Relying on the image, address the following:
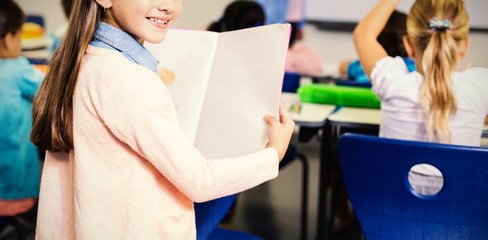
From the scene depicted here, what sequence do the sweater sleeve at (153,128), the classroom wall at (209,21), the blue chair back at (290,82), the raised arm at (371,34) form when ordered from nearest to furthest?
the sweater sleeve at (153,128)
the raised arm at (371,34)
the blue chair back at (290,82)
the classroom wall at (209,21)

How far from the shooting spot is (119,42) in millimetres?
854

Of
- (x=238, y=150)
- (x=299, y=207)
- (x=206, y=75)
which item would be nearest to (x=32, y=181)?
(x=206, y=75)

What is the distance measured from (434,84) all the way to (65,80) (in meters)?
0.87

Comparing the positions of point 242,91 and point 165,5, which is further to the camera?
point 242,91

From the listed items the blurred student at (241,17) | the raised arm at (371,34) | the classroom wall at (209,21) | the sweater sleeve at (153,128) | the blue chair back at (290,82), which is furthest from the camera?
the classroom wall at (209,21)

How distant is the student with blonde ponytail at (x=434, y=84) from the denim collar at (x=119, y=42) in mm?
742

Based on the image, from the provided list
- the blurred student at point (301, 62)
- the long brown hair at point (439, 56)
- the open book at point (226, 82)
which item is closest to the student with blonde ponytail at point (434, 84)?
the long brown hair at point (439, 56)

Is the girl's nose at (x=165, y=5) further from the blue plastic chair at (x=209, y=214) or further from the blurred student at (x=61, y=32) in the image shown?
the blurred student at (x=61, y=32)

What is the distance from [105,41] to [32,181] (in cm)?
90

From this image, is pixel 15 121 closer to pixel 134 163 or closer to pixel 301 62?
pixel 134 163

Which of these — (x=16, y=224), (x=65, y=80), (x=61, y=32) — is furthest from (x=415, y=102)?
(x=61, y=32)

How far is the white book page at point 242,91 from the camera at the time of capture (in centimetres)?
96

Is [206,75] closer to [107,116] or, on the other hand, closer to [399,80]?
[107,116]

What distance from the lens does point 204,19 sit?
4.66 m
